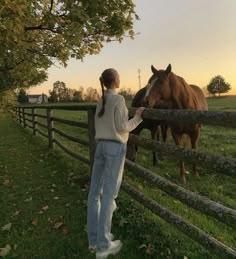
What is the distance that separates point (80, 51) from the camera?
9.13m

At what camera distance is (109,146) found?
399 cm

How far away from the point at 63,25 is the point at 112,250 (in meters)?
5.60

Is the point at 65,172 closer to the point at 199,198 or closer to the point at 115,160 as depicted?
the point at 115,160

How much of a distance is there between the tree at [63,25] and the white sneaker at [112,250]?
3.20 meters

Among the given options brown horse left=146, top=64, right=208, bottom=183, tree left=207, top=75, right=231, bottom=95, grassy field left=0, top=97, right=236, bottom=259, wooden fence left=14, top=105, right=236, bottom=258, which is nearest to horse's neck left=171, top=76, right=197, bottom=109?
brown horse left=146, top=64, right=208, bottom=183

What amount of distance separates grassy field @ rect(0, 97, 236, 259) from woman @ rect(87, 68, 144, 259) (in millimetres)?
278

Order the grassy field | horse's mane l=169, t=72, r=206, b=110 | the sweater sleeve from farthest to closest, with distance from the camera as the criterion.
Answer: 1. horse's mane l=169, t=72, r=206, b=110
2. the grassy field
3. the sweater sleeve

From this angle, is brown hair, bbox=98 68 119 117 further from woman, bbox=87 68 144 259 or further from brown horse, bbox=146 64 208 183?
brown horse, bbox=146 64 208 183

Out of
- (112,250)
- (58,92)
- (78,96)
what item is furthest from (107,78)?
(58,92)

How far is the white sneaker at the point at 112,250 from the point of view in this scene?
4.03 meters

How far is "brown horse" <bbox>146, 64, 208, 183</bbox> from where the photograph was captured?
6.27 meters

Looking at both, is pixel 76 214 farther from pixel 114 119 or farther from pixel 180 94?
pixel 180 94

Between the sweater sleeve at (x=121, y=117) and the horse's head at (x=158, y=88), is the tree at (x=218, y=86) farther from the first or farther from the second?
the sweater sleeve at (x=121, y=117)

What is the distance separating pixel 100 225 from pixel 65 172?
4.04 metres
